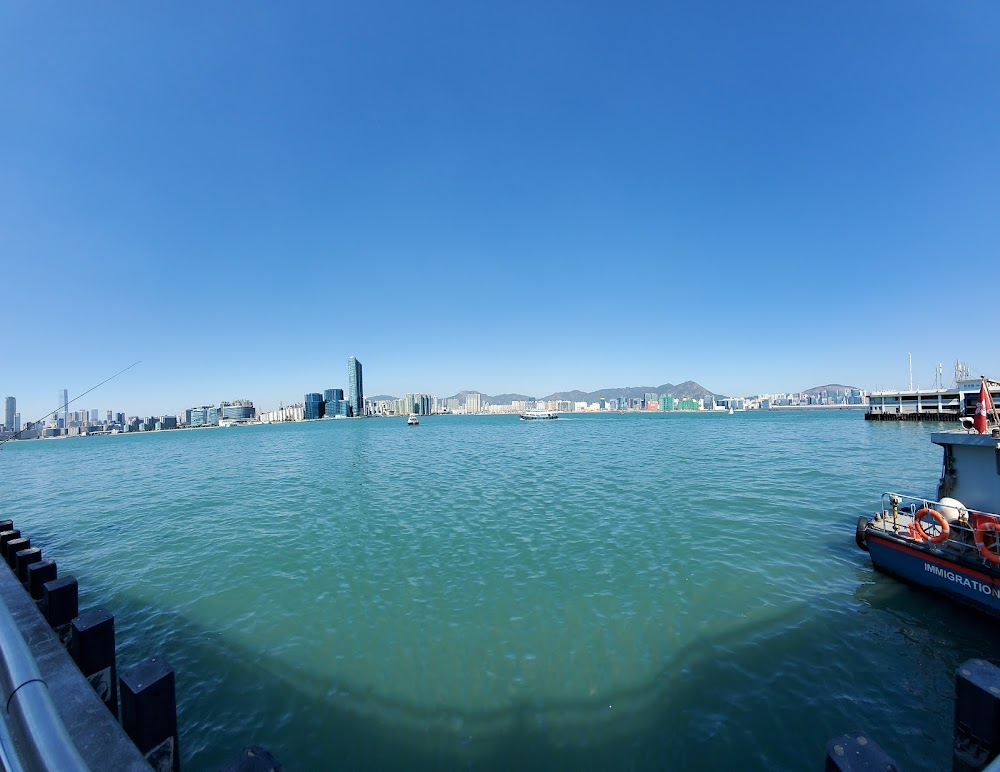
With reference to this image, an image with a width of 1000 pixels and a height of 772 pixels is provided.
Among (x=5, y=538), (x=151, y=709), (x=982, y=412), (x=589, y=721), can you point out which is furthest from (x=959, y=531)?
(x=5, y=538)

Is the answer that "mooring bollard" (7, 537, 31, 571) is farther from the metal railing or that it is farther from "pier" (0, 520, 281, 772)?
the metal railing

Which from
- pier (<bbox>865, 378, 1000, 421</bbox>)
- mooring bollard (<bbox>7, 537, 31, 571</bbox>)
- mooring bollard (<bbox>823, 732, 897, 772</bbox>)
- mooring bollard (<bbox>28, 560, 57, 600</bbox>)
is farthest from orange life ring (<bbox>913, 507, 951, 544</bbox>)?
pier (<bbox>865, 378, 1000, 421</bbox>)

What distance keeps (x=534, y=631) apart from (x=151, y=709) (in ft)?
22.0

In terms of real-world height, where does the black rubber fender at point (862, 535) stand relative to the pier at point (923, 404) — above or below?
below

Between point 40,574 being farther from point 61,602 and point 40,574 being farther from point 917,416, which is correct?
point 917,416

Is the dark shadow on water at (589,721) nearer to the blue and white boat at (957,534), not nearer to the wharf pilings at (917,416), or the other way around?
the blue and white boat at (957,534)

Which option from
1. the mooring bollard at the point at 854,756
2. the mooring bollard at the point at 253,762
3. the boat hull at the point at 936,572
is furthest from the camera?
the boat hull at the point at 936,572

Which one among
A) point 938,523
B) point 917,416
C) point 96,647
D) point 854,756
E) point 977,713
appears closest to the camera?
point 854,756

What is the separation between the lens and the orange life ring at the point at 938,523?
31.9ft

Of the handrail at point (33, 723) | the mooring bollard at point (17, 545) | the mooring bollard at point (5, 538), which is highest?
the handrail at point (33, 723)

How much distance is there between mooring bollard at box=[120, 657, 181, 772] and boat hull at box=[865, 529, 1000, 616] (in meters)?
14.1

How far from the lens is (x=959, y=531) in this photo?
10.4 meters

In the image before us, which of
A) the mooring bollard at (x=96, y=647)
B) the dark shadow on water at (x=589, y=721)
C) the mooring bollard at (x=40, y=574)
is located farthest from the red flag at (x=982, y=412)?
the mooring bollard at (x=40, y=574)

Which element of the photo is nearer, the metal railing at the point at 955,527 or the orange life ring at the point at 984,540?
the orange life ring at the point at 984,540
